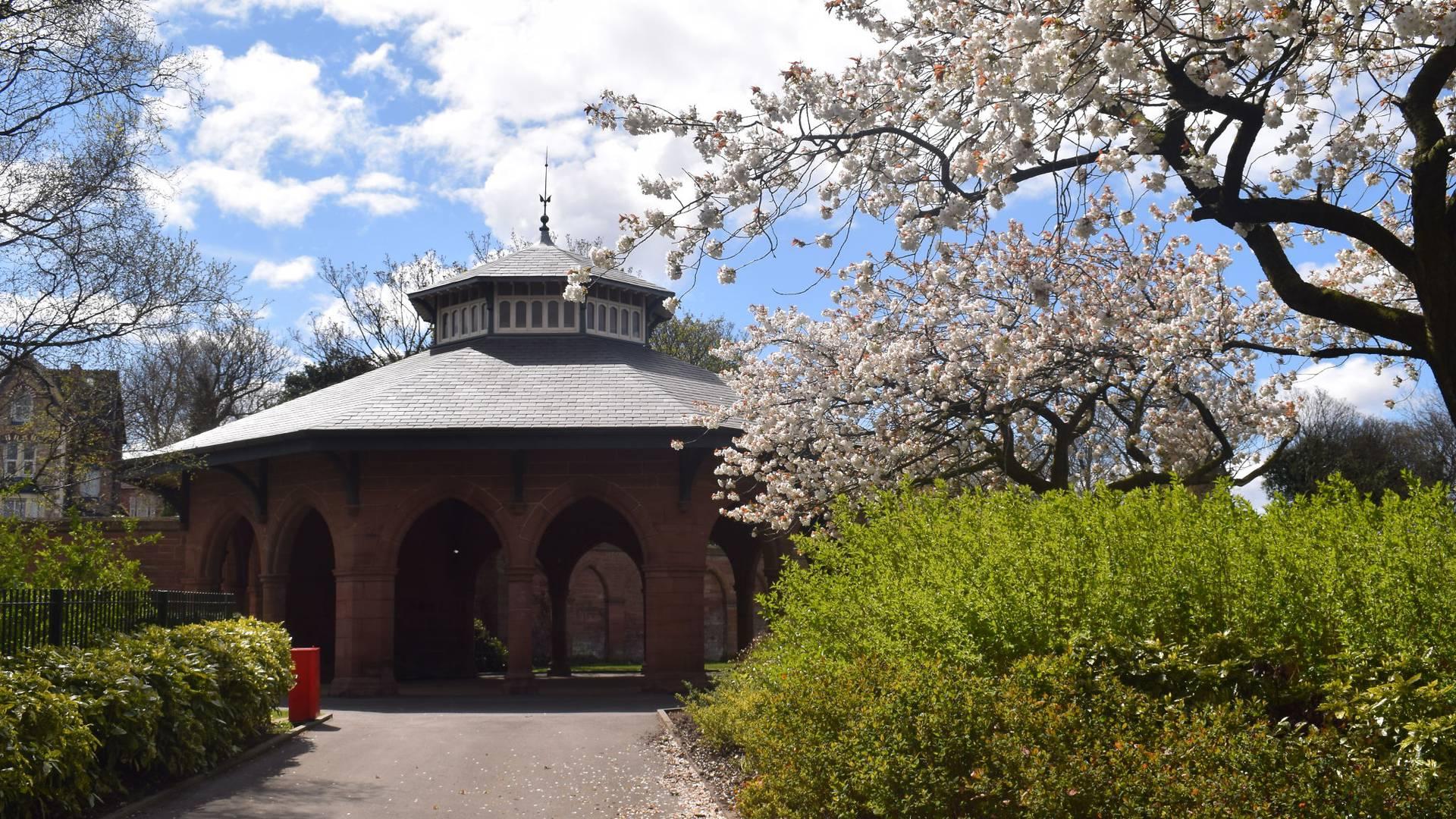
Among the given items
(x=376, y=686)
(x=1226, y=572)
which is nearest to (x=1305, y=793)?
(x=1226, y=572)

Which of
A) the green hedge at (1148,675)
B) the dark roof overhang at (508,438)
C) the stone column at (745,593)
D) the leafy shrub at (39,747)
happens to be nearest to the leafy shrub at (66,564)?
the leafy shrub at (39,747)

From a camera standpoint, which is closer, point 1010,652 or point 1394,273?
point 1010,652

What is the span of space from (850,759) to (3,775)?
4.74 meters

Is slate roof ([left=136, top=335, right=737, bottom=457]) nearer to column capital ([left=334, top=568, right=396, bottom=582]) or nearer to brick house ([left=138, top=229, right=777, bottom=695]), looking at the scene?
brick house ([left=138, top=229, right=777, bottom=695])

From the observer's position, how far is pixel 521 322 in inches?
1056

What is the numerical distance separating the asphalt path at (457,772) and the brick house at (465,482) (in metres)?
3.93

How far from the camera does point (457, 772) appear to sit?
1138cm

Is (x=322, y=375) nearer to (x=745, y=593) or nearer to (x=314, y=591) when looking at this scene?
(x=314, y=591)

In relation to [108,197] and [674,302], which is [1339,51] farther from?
[108,197]

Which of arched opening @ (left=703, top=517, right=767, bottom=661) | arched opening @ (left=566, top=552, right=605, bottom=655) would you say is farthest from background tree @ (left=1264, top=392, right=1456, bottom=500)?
arched opening @ (left=566, top=552, right=605, bottom=655)

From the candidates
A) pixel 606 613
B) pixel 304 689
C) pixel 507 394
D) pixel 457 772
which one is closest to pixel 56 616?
pixel 457 772

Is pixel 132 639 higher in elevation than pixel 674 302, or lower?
lower

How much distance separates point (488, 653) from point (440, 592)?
202 inches

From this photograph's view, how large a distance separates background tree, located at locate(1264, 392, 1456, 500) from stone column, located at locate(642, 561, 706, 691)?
11.8 meters
